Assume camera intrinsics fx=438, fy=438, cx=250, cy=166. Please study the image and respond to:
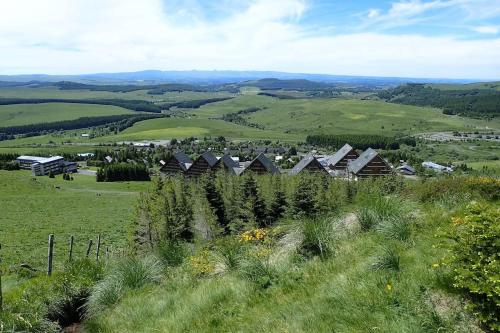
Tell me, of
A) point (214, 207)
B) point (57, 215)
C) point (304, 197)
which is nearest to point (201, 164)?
point (57, 215)

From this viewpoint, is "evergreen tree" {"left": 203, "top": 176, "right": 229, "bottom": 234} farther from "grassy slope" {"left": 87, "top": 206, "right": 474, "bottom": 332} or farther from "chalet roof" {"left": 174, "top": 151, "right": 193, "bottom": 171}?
"chalet roof" {"left": 174, "top": 151, "right": 193, "bottom": 171}

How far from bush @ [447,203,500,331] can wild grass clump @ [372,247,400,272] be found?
1.70 meters

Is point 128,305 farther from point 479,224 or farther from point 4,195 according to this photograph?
point 4,195

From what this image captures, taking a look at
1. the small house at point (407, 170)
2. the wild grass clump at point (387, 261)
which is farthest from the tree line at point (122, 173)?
the wild grass clump at point (387, 261)

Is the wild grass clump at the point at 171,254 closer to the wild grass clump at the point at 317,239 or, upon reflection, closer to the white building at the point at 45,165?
the wild grass clump at the point at 317,239

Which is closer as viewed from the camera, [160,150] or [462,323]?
[462,323]

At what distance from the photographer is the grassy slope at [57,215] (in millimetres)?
37781

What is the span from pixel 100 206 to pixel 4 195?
2200 centimetres

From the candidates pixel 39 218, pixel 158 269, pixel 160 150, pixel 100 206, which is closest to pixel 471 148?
pixel 160 150

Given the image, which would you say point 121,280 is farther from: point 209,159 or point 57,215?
point 209,159

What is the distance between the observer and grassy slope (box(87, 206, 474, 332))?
694cm

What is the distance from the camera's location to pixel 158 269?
12133 millimetres

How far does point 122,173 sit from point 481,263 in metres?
116

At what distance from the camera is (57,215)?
60.8 m
